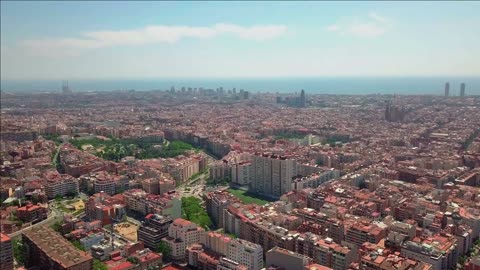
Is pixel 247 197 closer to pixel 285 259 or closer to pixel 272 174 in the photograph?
pixel 272 174

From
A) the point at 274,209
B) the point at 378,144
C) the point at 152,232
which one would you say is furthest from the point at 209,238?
the point at 378,144

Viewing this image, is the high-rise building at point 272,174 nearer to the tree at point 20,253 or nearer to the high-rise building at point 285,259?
the high-rise building at point 285,259

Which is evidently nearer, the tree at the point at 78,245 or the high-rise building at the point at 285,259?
the high-rise building at the point at 285,259

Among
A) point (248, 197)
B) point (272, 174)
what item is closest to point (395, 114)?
point (272, 174)

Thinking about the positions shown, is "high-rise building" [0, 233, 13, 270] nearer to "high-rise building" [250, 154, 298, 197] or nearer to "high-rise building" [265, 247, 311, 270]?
"high-rise building" [265, 247, 311, 270]

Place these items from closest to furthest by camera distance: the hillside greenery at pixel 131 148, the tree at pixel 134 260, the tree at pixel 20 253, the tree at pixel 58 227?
the tree at pixel 134 260 → the tree at pixel 20 253 → the tree at pixel 58 227 → the hillside greenery at pixel 131 148

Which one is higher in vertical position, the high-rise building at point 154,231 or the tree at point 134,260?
the high-rise building at point 154,231

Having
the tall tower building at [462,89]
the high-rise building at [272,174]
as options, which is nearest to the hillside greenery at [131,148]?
the high-rise building at [272,174]
